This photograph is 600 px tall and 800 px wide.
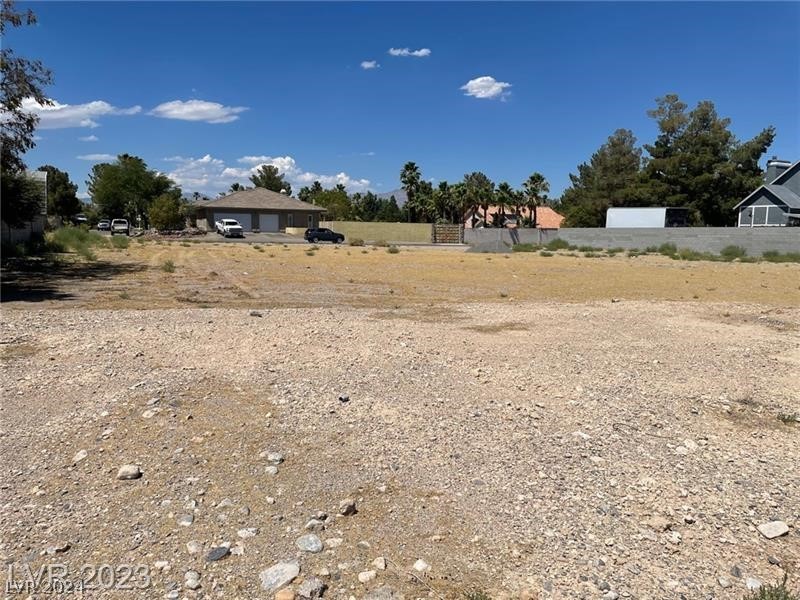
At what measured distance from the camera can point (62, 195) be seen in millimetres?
87750

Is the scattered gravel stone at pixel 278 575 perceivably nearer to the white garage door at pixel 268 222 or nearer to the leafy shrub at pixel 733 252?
the leafy shrub at pixel 733 252

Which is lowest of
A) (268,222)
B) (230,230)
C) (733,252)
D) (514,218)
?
(733,252)

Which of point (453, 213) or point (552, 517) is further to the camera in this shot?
point (453, 213)

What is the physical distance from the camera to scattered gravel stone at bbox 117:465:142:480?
14.5 ft

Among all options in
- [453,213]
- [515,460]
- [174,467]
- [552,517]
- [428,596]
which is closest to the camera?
[428,596]

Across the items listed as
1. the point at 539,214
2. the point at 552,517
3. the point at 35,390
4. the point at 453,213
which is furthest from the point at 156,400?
the point at 539,214

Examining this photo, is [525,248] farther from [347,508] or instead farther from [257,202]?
[347,508]

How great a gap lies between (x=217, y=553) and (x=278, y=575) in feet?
1.41

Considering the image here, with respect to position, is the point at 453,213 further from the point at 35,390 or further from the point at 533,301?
the point at 35,390

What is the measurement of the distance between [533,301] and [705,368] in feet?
25.2

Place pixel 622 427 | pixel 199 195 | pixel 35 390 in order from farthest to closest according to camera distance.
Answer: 1. pixel 199 195
2. pixel 35 390
3. pixel 622 427

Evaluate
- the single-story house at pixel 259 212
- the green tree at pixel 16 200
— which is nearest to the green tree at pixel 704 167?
the single-story house at pixel 259 212

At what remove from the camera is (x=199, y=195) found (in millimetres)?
118938

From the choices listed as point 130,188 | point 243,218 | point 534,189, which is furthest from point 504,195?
point 130,188
